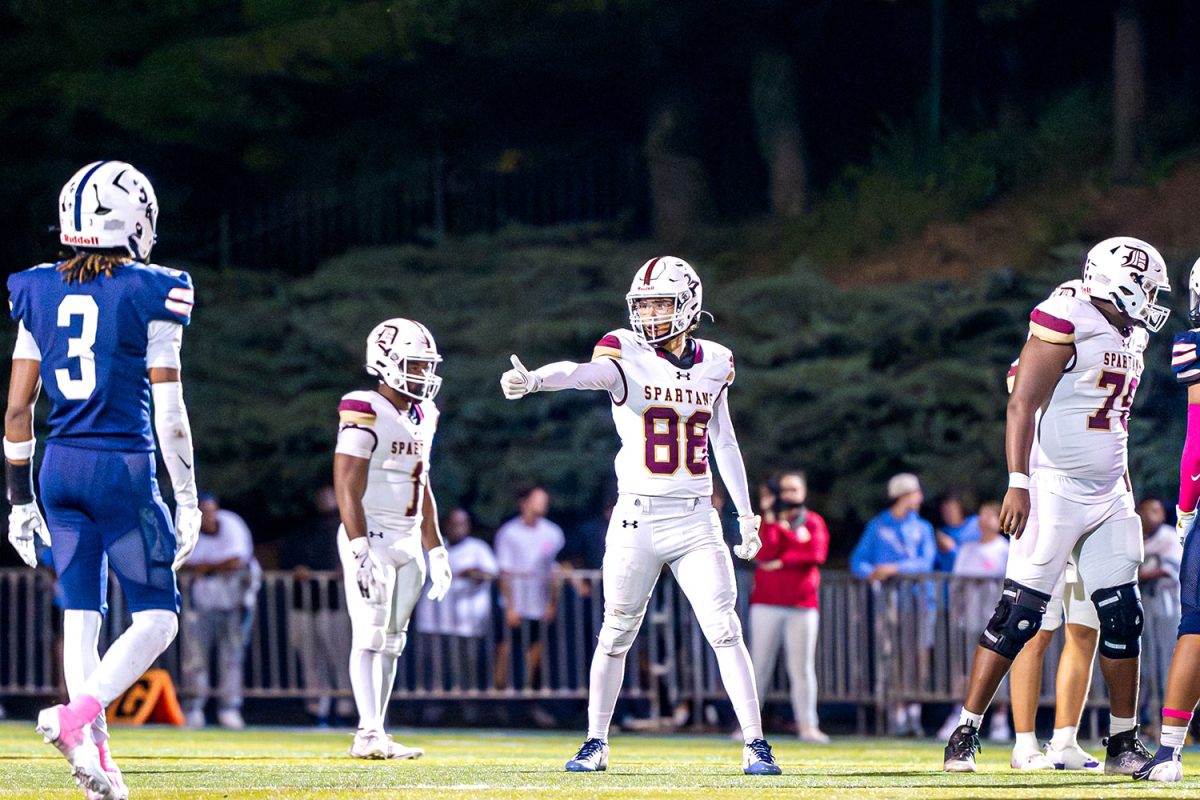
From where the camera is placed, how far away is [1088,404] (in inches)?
341

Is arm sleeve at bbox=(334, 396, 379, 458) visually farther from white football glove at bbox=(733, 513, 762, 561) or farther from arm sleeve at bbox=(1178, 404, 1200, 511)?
arm sleeve at bbox=(1178, 404, 1200, 511)

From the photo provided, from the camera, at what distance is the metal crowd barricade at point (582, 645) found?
14.9 m

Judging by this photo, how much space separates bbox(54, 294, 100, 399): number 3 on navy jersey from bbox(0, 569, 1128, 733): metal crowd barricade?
8490 millimetres

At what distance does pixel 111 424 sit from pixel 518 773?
2777 mm

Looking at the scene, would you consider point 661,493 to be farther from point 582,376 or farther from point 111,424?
point 111,424

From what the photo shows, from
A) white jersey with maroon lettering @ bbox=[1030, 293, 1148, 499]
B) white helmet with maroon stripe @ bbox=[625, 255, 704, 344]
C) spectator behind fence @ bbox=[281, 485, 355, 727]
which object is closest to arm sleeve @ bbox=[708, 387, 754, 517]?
white helmet with maroon stripe @ bbox=[625, 255, 704, 344]

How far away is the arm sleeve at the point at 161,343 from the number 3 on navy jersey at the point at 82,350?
7.4 inches

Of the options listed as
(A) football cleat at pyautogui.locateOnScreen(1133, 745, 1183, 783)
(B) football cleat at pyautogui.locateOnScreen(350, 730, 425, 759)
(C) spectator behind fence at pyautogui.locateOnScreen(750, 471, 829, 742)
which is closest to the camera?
(A) football cleat at pyautogui.locateOnScreen(1133, 745, 1183, 783)

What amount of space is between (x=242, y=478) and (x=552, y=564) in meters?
4.82

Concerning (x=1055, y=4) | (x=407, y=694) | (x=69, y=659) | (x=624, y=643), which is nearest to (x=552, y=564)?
(x=407, y=694)

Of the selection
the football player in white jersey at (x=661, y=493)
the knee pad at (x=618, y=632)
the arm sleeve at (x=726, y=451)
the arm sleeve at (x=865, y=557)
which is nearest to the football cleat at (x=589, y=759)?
the football player in white jersey at (x=661, y=493)

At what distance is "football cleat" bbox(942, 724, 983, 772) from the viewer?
8677 millimetres

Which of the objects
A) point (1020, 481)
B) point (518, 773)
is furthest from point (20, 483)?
point (1020, 481)

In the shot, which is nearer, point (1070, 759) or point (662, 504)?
point (662, 504)
